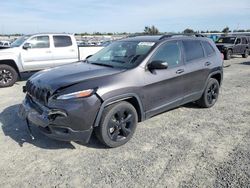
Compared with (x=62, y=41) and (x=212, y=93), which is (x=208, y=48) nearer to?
(x=212, y=93)

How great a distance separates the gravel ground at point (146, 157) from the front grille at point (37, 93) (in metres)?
0.78

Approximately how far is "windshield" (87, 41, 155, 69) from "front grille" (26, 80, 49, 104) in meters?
1.29

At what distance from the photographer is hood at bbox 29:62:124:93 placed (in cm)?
409

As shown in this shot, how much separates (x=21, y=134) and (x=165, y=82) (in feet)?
8.97

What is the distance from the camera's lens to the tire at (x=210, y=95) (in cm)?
632

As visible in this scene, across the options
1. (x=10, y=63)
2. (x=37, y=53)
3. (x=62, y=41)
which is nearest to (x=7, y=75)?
(x=10, y=63)

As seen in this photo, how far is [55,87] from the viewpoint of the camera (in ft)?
13.2

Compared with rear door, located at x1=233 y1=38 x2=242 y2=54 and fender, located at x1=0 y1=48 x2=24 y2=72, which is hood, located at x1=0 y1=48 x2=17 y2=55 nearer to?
fender, located at x1=0 y1=48 x2=24 y2=72

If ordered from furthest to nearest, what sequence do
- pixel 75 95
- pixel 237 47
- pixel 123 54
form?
pixel 237 47 < pixel 123 54 < pixel 75 95

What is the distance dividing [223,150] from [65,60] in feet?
26.6

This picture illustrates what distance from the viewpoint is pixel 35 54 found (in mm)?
10289

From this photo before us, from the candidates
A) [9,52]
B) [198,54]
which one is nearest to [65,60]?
[9,52]

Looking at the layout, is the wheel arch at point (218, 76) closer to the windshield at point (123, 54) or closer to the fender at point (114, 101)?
the windshield at point (123, 54)

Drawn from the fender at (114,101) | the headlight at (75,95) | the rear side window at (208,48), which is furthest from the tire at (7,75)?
the rear side window at (208,48)
